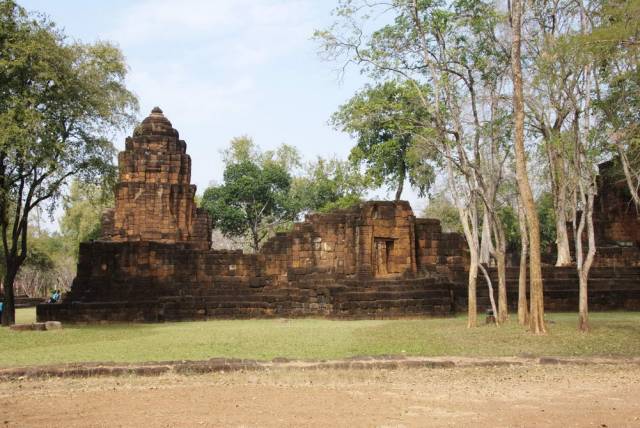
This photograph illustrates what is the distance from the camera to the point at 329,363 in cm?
949

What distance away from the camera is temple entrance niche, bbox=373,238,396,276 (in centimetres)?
2153

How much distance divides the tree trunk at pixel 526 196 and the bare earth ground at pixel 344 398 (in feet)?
10.8

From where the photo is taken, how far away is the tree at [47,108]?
17.0 metres

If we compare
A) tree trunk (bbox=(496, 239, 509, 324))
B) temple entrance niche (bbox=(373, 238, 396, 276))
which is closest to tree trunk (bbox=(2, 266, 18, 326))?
temple entrance niche (bbox=(373, 238, 396, 276))

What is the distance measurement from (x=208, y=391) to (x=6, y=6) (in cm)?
1410

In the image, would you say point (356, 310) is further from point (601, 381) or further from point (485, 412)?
point (485, 412)

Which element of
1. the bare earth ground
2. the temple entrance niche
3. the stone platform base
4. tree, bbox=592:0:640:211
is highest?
tree, bbox=592:0:640:211

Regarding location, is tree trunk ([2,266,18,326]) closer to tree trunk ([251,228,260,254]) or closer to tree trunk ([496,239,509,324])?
tree trunk ([496,239,509,324])

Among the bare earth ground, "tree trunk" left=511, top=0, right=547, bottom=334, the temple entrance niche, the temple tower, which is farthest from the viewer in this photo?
the temple tower

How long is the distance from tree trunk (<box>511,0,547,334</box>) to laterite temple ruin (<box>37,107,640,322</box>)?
7124 millimetres

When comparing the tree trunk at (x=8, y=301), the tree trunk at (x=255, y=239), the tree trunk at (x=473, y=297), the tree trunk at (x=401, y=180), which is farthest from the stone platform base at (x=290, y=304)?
the tree trunk at (x=255, y=239)

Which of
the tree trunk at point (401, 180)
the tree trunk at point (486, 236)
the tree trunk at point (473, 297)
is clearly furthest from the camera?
the tree trunk at point (401, 180)

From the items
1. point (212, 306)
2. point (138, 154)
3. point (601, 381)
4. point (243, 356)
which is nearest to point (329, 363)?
point (243, 356)

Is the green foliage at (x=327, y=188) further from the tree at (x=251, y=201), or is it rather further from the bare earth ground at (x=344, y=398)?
the bare earth ground at (x=344, y=398)
